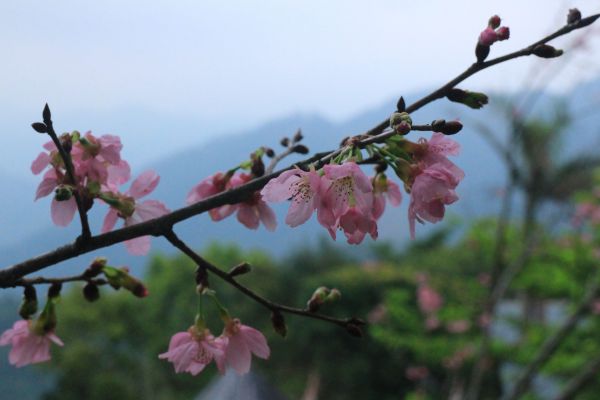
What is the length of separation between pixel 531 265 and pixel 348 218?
3.87m

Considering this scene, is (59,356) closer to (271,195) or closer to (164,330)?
(164,330)

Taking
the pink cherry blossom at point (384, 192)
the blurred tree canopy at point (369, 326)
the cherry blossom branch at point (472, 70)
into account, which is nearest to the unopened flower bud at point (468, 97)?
the cherry blossom branch at point (472, 70)

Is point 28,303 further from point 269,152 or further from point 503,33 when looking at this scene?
point 503,33

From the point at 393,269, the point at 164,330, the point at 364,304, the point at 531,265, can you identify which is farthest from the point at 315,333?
the point at 164,330

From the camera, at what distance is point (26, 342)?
571 millimetres

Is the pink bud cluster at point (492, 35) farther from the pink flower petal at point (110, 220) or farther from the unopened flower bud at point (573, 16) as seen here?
the pink flower petal at point (110, 220)

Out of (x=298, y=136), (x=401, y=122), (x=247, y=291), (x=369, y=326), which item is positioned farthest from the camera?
(x=369, y=326)

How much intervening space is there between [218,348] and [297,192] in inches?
7.0

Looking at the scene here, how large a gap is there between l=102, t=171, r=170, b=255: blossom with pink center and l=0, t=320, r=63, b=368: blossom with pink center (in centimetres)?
11

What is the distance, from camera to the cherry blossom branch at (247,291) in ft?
1.48

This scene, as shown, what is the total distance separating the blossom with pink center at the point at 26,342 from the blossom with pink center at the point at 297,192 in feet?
0.93

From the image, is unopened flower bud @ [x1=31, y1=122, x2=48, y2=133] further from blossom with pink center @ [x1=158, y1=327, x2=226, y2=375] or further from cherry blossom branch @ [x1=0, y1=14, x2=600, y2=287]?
blossom with pink center @ [x1=158, y1=327, x2=226, y2=375]

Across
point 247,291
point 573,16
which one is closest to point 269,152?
point 247,291

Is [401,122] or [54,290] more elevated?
[401,122]
